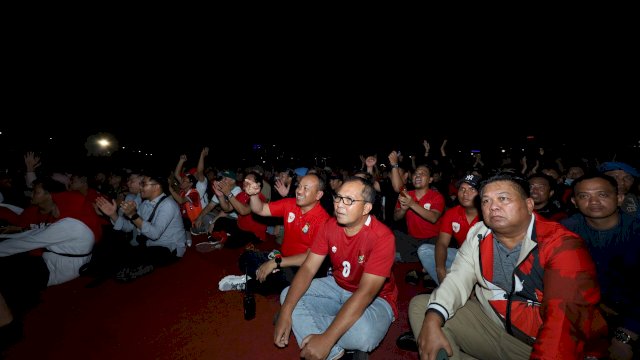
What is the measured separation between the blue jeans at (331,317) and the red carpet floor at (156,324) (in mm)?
689

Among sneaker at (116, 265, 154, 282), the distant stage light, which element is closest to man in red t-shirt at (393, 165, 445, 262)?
sneaker at (116, 265, 154, 282)

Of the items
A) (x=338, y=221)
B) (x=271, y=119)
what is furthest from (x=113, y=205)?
(x=271, y=119)

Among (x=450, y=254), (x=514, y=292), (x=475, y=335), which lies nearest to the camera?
(x=514, y=292)

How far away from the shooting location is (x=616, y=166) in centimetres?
415

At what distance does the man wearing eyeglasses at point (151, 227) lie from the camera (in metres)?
4.47

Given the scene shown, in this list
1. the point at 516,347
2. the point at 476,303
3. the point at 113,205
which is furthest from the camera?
the point at 113,205

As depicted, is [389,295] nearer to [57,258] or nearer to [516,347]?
[516,347]

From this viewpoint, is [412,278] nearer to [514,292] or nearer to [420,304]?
→ [420,304]

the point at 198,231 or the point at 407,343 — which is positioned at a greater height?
the point at 407,343

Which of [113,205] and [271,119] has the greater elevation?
[271,119]

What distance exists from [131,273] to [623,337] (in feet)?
19.9

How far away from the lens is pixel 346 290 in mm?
2932

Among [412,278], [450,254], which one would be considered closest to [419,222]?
[412,278]

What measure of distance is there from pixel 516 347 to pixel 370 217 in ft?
5.07
